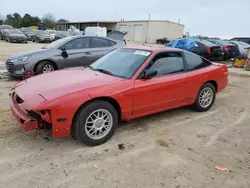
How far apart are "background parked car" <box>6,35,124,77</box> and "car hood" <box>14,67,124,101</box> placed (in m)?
3.34

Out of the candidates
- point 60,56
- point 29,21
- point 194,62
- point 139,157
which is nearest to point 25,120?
point 139,157

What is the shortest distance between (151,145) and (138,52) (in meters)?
1.76

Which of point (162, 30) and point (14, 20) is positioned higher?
point (14, 20)

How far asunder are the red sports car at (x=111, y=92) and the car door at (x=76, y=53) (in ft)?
10.6

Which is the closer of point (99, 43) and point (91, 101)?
point (91, 101)

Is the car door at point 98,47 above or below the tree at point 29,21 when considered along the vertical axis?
below

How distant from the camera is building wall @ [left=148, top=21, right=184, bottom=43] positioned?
4038 centimetres

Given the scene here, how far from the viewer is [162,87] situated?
423cm

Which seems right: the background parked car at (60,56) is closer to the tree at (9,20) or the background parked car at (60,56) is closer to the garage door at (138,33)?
the garage door at (138,33)

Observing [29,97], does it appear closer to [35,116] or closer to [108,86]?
[35,116]

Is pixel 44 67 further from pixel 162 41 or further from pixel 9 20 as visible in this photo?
pixel 9 20

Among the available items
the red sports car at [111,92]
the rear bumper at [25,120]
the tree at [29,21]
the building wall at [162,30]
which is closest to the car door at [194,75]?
the red sports car at [111,92]

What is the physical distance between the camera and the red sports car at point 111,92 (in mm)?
3244

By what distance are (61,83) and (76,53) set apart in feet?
14.2
